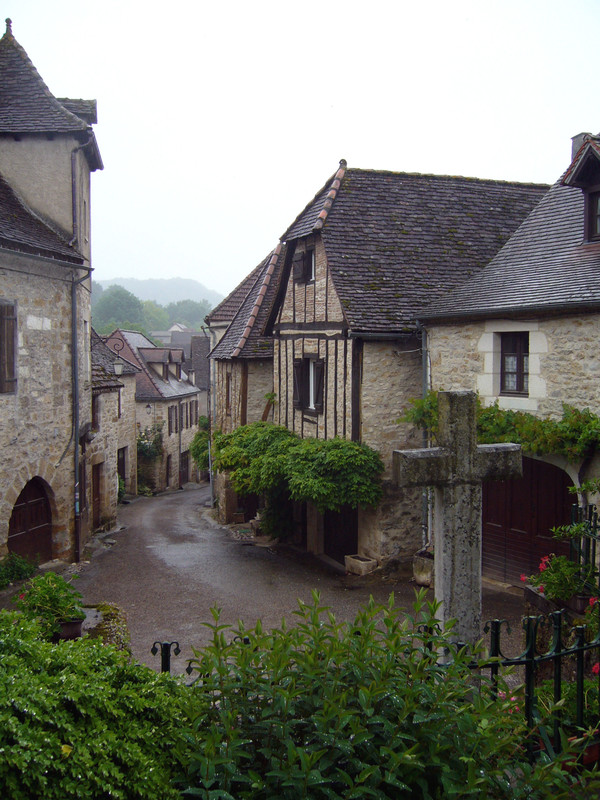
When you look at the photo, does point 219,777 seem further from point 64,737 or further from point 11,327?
point 11,327

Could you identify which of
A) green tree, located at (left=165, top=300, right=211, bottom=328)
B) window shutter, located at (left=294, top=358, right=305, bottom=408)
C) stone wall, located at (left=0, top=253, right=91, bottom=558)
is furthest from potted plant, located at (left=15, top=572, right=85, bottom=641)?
green tree, located at (left=165, top=300, right=211, bottom=328)

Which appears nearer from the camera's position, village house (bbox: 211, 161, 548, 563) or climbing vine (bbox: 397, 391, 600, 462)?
climbing vine (bbox: 397, 391, 600, 462)

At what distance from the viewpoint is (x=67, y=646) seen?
337 cm

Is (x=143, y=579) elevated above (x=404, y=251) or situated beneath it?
situated beneath

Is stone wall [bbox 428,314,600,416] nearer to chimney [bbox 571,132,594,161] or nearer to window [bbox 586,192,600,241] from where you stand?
window [bbox 586,192,600,241]

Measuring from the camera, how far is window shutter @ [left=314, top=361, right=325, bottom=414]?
14188 millimetres

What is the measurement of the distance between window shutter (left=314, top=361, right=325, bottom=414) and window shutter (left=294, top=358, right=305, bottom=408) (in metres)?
0.74

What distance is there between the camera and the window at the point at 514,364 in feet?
34.7

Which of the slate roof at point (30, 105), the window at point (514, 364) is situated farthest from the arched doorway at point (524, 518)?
the slate roof at point (30, 105)

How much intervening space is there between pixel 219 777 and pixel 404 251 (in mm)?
12434

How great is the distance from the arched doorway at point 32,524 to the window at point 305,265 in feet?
22.1

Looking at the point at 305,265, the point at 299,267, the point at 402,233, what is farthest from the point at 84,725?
the point at 299,267

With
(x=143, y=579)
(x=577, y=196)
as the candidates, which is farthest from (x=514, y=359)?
(x=143, y=579)

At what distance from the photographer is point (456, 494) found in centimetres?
471
